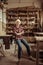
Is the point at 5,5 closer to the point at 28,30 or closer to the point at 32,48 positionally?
the point at 28,30

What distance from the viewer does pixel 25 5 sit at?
10852 millimetres

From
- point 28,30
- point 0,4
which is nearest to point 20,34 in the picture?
point 0,4

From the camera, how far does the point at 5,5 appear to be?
1060 cm

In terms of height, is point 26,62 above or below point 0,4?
below

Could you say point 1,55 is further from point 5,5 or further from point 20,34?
point 5,5

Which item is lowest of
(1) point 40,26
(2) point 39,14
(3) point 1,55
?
(3) point 1,55

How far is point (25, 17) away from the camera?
35.5ft

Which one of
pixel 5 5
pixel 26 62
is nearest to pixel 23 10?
pixel 5 5

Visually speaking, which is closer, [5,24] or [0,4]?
[0,4]

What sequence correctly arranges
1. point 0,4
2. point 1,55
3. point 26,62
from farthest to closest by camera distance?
point 0,4, point 1,55, point 26,62

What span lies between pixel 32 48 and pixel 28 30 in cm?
367

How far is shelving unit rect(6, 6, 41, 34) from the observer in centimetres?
1070

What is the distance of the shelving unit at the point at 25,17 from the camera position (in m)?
10.7

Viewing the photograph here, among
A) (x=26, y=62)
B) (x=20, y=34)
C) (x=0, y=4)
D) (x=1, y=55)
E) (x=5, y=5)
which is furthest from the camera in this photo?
(x=5, y=5)
